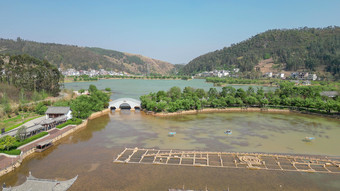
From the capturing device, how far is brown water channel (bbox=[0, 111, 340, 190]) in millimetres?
17484

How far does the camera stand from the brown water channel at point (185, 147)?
17.5m

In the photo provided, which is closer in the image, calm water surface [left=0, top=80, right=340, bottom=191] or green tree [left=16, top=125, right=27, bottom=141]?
calm water surface [left=0, top=80, right=340, bottom=191]

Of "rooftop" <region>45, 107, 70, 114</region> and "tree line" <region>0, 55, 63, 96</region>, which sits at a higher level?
"tree line" <region>0, 55, 63, 96</region>

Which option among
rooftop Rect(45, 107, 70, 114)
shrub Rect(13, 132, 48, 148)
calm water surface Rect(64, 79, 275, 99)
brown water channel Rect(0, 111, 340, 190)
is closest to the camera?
brown water channel Rect(0, 111, 340, 190)

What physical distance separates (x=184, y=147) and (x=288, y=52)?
122 m

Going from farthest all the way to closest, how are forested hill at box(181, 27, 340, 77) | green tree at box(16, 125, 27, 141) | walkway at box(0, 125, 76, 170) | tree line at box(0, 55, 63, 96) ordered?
forested hill at box(181, 27, 340, 77), tree line at box(0, 55, 63, 96), green tree at box(16, 125, 27, 141), walkway at box(0, 125, 76, 170)

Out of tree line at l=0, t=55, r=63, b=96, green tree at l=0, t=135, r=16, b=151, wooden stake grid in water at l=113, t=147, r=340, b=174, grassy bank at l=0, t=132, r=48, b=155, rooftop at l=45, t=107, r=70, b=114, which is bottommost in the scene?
wooden stake grid in water at l=113, t=147, r=340, b=174

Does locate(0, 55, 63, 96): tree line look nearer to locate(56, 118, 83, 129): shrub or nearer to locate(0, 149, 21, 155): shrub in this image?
locate(56, 118, 83, 129): shrub

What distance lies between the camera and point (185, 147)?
24.7 meters

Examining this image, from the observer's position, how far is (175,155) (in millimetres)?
22188

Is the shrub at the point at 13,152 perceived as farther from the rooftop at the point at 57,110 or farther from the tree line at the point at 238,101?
the tree line at the point at 238,101

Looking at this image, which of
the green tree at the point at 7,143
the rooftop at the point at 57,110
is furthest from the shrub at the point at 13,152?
the rooftop at the point at 57,110

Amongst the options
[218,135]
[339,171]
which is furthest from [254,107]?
[339,171]

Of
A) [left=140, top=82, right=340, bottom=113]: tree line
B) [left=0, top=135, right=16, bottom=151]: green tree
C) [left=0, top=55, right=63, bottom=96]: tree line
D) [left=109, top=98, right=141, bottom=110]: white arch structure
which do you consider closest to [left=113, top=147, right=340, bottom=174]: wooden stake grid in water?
[left=0, top=135, right=16, bottom=151]: green tree
